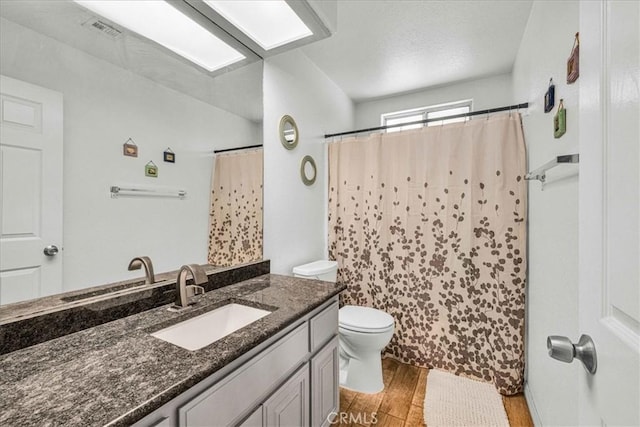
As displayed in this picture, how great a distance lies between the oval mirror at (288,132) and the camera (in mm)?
1970

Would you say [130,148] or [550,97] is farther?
[550,97]

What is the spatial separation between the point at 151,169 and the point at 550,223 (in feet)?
6.08

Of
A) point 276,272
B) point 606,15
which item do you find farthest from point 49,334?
point 606,15

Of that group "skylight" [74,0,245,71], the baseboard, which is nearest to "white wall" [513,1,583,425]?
the baseboard

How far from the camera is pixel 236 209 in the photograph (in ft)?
5.42

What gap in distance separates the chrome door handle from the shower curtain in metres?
1.88

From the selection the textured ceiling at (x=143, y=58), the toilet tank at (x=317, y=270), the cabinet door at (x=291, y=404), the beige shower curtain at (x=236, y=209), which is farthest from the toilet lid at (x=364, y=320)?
the textured ceiling at (x=143, y=58)

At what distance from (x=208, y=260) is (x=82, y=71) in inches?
37.0

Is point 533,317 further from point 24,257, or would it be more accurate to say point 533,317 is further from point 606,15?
point 24,257

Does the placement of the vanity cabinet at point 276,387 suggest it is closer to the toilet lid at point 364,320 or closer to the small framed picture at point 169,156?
the toilet lid at point 364,320

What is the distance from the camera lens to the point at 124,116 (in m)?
1.12

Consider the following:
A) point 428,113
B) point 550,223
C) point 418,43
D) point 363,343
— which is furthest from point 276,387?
point 428,113

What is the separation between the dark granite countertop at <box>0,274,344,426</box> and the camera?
1.88 feet

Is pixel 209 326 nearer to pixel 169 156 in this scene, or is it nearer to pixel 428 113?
pixel 169 156
